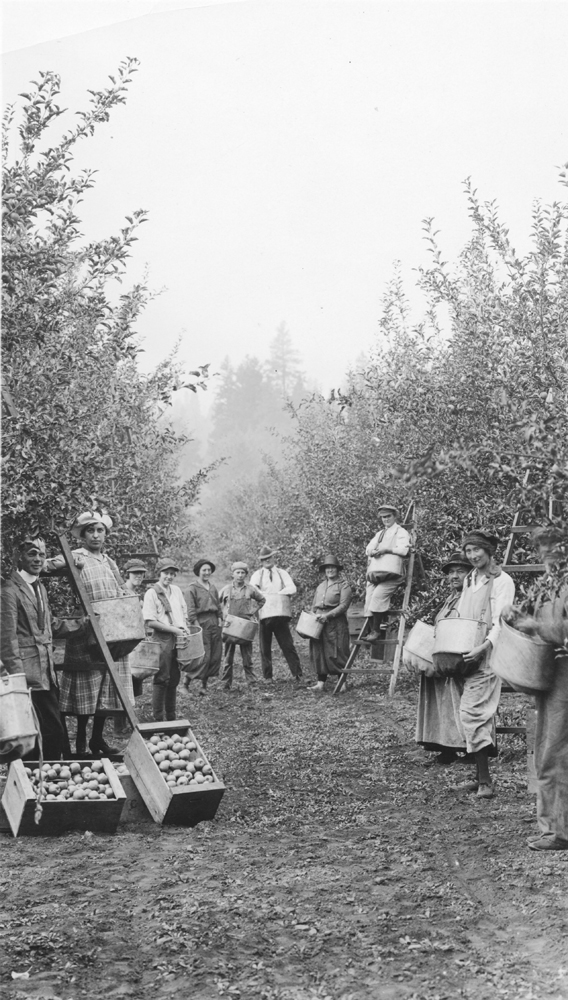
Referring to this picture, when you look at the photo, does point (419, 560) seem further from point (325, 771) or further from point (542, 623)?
point (542, 623)

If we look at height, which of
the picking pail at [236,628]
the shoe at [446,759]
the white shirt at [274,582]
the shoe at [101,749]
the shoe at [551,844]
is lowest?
the shoe at [446,759]

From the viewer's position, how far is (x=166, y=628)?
10.5m

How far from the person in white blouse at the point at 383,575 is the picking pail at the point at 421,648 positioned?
353cm

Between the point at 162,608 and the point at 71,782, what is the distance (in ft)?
14.8

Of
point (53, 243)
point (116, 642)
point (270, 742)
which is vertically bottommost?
point (270, 742)

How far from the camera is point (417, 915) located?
4.65 m

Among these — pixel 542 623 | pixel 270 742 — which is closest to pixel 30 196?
pixel 542 623

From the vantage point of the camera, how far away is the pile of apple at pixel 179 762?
6.38 metres

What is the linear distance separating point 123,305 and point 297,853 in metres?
4.84

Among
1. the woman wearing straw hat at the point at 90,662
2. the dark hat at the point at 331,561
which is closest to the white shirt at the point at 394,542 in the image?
the dark hat at the point at 331,561

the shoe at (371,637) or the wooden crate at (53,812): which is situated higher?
the shoe at (371,637)

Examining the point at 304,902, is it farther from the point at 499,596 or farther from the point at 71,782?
the point at 499,596

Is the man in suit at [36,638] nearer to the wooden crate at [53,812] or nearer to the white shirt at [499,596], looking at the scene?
the wooden crate at [53,812]

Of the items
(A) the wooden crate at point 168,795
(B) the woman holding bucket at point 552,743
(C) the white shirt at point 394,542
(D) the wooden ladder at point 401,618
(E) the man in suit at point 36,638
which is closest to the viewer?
(B) the woman holding bucket at point 552,743
